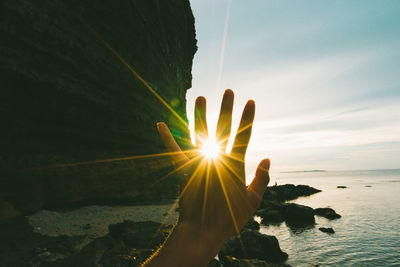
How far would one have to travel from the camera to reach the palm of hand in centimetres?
138

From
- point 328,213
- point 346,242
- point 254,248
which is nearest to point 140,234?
point 254,248

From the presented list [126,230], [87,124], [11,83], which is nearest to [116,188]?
[87,124]

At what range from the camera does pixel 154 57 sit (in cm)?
1828

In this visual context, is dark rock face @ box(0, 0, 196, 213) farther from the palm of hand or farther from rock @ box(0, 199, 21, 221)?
the palm of hand

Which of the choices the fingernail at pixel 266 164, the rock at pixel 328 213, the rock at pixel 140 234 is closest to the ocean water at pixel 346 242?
the rock at pixel 328 213

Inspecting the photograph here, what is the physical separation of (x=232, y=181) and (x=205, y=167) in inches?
9.8

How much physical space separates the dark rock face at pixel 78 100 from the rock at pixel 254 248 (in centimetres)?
1056

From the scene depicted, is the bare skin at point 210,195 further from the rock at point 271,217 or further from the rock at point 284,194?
the rock at point 284,194

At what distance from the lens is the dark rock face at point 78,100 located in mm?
9219

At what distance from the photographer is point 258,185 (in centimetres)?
156

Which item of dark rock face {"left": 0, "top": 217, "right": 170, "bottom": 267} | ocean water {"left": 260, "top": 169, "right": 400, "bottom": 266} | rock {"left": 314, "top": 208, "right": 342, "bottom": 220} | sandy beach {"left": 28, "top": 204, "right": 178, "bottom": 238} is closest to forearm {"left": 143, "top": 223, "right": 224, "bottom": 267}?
dark rock face {"left": 0, "top": 217, "right": 170, "bottom": 267}

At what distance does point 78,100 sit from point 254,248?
13.2 metres

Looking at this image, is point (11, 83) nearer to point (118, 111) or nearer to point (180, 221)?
point (118, 111)

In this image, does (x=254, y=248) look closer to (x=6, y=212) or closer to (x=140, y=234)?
(x=140, y=234)
